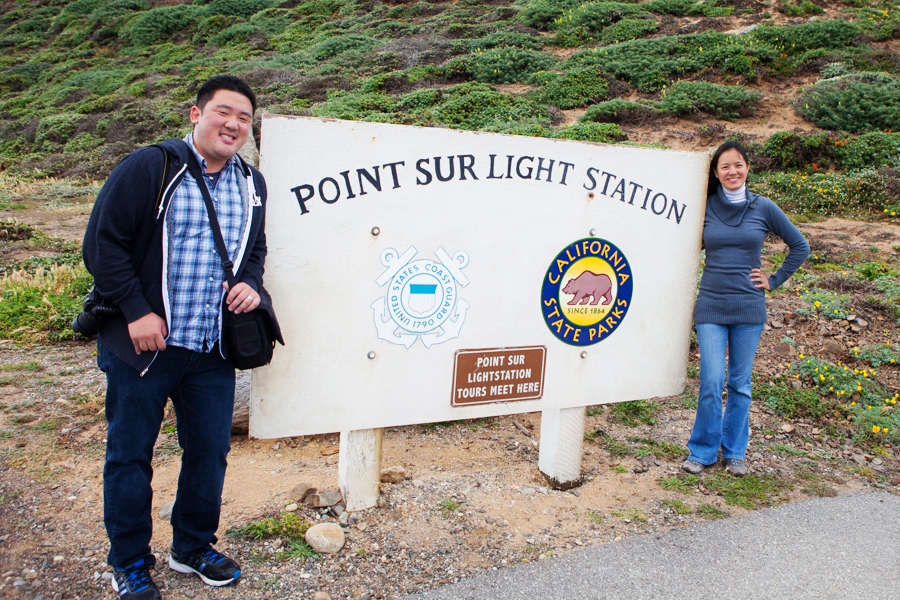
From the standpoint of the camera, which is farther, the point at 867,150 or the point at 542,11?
the point at 542,11

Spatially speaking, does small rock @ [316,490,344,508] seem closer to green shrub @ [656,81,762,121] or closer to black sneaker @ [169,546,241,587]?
black sneaker @ [169,546,241,587]

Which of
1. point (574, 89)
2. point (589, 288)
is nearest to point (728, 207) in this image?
point (589, 288)

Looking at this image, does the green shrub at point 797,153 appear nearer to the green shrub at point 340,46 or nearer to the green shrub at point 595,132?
the green shrub at point 595,132

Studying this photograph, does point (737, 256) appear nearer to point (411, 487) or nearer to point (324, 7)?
point (411, 487)

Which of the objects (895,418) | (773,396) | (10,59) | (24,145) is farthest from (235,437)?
(10,59)

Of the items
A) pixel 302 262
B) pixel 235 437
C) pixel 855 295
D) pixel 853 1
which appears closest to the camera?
pixel 302 262

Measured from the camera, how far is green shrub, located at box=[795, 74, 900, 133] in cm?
1232

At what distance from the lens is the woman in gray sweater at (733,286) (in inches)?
141

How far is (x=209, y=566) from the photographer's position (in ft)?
8.28

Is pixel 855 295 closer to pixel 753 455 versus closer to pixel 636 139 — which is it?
pixel 753 455

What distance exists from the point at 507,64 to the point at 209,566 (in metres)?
18.2

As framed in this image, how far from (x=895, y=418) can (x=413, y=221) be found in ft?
12.5

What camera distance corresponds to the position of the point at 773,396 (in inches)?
188

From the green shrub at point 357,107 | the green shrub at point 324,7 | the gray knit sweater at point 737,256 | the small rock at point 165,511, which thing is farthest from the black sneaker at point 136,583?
the green shrub at point 324,7
